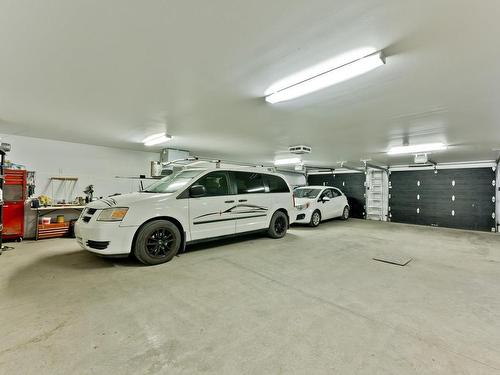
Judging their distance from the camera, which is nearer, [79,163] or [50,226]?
[50,226]

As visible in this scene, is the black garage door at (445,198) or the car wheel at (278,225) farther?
the black garage door at (445,198)

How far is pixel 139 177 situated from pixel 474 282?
835cm

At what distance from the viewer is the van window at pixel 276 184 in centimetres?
547

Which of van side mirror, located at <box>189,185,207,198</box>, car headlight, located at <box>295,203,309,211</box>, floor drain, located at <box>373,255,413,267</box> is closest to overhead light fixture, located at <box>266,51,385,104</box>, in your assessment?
van side mirror, located at <box>189,185,207,198</box>

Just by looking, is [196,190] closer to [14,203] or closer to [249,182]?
[249,182]

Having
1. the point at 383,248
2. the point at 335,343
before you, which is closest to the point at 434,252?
the point at 383,248

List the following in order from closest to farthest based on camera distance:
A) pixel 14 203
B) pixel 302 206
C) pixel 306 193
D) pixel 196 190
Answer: pixel 196 190 < pixel 14 203 < pixel 302 206 < pixel 306 193

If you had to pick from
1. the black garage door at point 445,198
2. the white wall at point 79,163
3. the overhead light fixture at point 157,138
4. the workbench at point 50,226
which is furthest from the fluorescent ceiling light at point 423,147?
the workbench at point 50,226

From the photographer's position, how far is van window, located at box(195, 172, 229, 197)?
430 centimetres

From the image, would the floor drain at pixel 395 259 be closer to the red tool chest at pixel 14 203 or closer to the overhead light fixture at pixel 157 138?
the overhead light fixture at pixel 157 138

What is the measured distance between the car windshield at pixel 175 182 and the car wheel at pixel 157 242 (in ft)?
2.16

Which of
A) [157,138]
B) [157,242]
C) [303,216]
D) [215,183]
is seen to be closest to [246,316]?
[157,242]

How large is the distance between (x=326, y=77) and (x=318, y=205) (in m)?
5.86

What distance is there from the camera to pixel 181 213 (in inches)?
151
